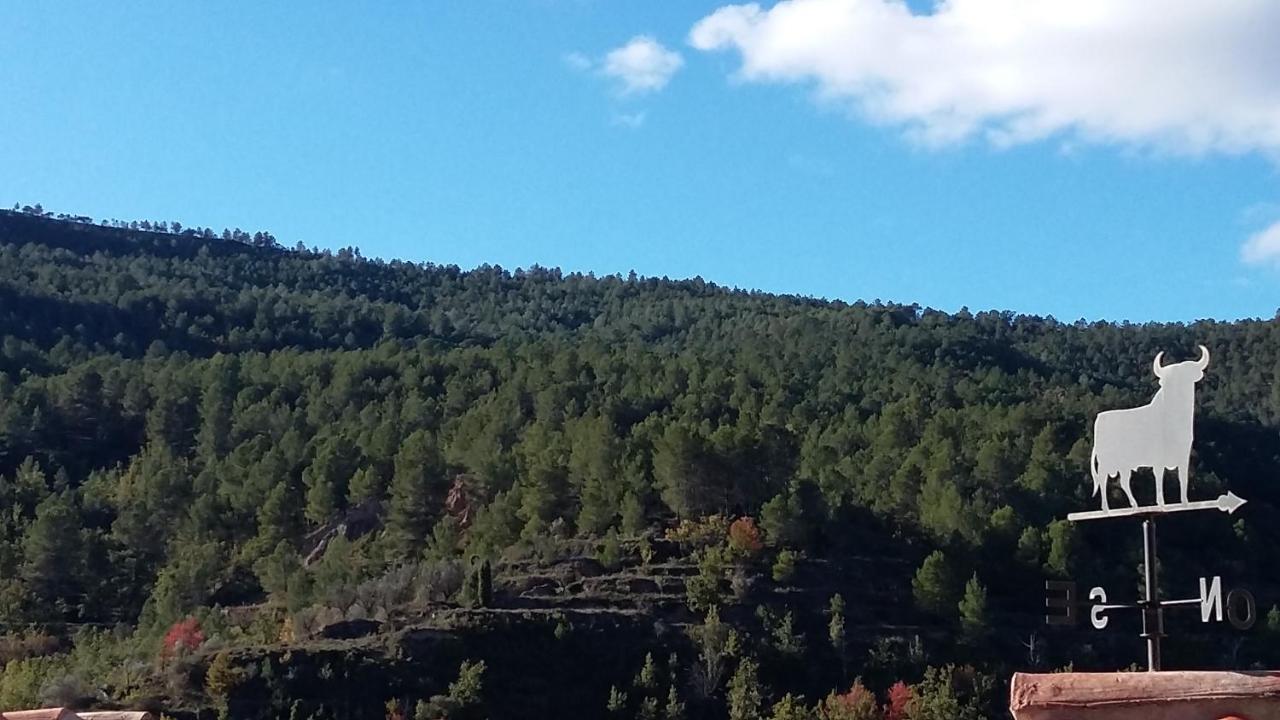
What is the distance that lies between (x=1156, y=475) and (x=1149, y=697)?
146 cm

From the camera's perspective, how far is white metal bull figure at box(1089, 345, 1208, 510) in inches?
276

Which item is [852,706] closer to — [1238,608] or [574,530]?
[574,530]

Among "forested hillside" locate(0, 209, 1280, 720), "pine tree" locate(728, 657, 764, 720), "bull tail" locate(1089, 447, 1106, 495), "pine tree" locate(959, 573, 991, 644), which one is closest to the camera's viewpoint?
"bull tail" locate(1089, 447, 1106, 495)

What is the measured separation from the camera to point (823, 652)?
44594 mm

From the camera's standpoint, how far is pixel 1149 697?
19.8ft

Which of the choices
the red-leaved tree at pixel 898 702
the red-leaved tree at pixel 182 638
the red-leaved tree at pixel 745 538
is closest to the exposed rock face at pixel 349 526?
the red-leaved tree at pixel 182 638

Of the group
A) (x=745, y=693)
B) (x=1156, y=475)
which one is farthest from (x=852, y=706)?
(x=1156, y=475)

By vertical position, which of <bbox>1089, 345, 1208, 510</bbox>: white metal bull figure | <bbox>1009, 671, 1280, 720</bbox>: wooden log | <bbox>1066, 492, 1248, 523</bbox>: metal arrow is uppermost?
<bbox>1089, 345, 1208, 510</bbox>: white metal bull figure

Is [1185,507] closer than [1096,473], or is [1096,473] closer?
[1185,507]

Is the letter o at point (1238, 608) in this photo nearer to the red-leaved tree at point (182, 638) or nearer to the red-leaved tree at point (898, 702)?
the red-leaved tree at point (898, 702)

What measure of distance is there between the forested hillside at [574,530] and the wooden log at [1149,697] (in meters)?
20.7

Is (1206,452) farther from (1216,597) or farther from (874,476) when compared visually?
(1216,597)

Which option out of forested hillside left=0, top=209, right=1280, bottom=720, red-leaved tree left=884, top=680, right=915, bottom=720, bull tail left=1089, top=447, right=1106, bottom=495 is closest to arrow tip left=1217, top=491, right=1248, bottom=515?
bull tail left=1089, top=447, right=1106, bottom=495

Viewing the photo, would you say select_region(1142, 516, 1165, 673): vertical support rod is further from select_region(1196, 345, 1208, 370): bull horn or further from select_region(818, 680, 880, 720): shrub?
select_region(818, 680, 880, 720): shrub
